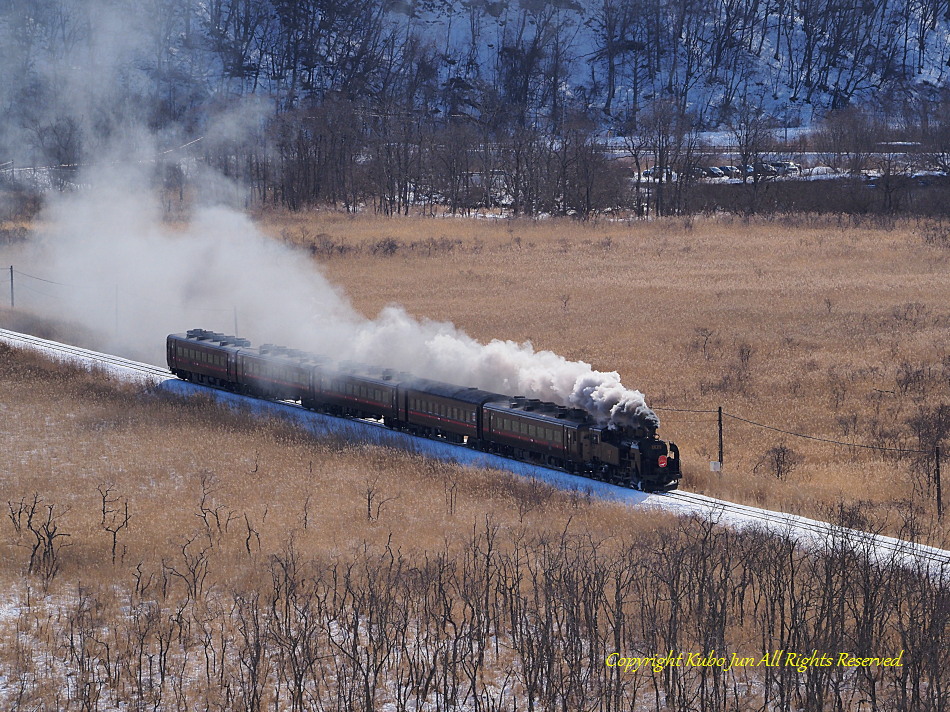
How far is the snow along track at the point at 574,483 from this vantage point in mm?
22405

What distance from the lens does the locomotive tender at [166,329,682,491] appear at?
28500 millimetres

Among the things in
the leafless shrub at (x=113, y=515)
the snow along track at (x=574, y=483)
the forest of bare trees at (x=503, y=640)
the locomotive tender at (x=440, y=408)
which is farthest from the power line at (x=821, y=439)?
the leafless shrub at (x=113, y=515)

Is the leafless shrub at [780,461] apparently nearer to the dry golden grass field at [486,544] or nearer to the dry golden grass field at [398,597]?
the dry golden grass field at [486,544]

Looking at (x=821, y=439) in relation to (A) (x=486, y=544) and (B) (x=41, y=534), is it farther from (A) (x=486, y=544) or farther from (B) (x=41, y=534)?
(B) (x=41, y=534)

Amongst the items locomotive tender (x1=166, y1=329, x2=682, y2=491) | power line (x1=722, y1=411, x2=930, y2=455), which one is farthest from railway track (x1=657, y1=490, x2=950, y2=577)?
power line (x1=722, y1=411, x2=930, y2=455)

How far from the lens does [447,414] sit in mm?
33094

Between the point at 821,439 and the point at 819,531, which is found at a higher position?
the point at 819,531

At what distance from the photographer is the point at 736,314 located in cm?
5359

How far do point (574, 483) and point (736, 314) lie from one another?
27278mm

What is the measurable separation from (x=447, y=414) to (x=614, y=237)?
45.5 meters

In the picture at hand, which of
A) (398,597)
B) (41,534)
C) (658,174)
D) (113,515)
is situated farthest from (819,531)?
(658,174)

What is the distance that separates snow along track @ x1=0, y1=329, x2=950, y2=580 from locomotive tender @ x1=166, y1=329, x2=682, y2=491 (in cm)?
42

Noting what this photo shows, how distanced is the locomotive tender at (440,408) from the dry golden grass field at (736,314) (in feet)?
8.44

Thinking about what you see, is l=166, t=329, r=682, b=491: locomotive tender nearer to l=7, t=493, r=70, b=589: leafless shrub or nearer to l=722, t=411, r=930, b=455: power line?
l=722, t=411, r=930, b=455: power line
